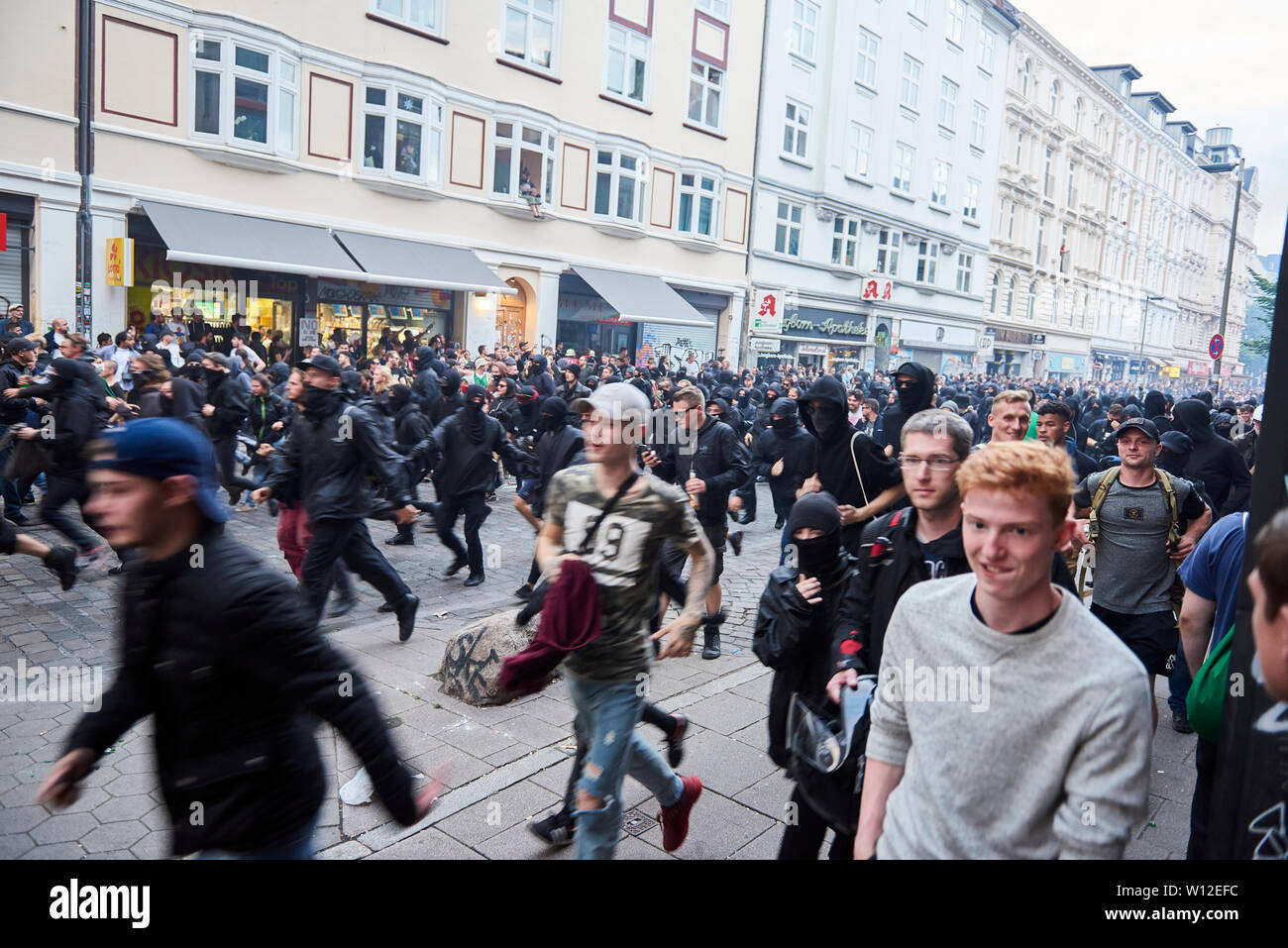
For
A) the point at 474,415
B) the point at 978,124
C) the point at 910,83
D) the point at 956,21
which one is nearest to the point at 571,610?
the point at 474,415

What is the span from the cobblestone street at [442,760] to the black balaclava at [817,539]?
1376 mm

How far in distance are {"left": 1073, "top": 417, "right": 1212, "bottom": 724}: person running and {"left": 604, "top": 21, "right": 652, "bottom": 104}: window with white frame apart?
2375 cm

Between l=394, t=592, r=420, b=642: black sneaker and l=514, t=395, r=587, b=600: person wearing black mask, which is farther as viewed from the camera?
l=514, t=395, r=587, b=600: person wearing black mask

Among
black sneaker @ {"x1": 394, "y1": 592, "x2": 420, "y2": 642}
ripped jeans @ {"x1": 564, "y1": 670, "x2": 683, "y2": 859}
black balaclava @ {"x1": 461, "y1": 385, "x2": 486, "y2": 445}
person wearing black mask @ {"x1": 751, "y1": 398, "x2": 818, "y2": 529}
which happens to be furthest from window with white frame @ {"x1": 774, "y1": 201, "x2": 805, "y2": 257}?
ripped jeans @ {"x1": 564, "y1": 670, "x2": 683, "y2": 859}

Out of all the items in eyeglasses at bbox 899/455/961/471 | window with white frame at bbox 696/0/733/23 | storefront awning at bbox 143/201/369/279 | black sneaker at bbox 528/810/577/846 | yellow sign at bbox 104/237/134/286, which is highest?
window with white frame at bbox 696/0/733/23

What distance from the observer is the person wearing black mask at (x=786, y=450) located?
9.01m

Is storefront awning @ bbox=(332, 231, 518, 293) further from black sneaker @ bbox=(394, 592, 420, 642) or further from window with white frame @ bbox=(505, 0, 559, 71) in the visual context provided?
black sneaker @ bbox=(394, 592, 420, 642)

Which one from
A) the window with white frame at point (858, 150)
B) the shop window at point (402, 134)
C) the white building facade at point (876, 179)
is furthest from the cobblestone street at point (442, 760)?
the window with white frame at point (858, 150)

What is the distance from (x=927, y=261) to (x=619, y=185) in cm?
2038

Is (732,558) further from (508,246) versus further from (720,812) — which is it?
(508,246)

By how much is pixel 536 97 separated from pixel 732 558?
Result: 17494 mm

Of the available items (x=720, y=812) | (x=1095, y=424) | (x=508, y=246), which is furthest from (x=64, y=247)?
(x=1095, y=424)

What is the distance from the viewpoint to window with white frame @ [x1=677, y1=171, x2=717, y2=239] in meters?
28.5

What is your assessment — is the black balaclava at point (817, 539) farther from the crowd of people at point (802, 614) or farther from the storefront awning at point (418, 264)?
the storefront awning at point (418, 264)
